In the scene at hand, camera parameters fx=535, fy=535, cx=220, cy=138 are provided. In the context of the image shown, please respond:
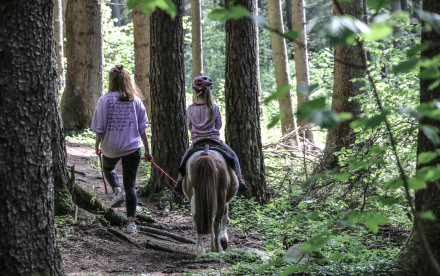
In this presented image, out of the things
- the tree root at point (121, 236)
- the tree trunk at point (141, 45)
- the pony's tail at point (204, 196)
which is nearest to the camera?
the pony's tail at point (204, 196)

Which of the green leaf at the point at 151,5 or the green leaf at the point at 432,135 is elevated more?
the green leaf at the point at 151,5

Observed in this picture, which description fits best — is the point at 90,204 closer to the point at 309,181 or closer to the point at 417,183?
the point at 309,181

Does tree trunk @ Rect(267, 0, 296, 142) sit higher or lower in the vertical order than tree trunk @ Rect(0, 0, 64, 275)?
higher

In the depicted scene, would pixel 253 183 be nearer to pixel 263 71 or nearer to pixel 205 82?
pixel 205 82

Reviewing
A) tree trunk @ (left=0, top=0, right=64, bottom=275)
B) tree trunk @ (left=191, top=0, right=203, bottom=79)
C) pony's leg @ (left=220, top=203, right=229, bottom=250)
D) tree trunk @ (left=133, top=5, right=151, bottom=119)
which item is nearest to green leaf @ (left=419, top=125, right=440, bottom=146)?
tree trunk @ (left=0, top=0, right=64, bottom=275)

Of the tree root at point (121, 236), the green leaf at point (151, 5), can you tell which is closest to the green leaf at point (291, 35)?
the green leaf at point (151, 5)

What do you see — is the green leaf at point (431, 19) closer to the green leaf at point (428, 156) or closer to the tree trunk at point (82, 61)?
the green leaf at point (428, 156)

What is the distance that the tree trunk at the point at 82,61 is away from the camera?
53.5ft

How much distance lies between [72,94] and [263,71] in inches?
1087

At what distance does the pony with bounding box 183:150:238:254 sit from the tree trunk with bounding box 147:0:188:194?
116 inches

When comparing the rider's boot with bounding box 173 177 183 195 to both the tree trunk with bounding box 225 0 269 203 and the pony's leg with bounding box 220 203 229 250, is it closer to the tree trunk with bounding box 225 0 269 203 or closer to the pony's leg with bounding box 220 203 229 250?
the pony's leg with bounding box 220 203 229 250

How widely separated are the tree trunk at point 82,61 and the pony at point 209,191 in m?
10.5

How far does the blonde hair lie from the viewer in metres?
7.41

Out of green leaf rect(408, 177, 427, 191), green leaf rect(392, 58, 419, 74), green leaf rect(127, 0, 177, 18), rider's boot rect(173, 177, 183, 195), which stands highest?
green leaf rect(127, 0, 177, 18)
